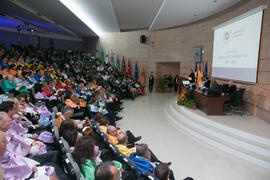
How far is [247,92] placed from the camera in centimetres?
608

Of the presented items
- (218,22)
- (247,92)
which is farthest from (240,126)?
(218,22)

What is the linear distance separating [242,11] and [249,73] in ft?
7.84

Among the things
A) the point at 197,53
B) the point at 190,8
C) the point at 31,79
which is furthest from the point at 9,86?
the point at 197,53

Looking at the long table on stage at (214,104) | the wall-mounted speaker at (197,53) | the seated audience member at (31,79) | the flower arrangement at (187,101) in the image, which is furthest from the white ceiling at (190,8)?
the seated audience member at (31,79)

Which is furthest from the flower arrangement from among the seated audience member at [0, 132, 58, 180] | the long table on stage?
the seated audience member at [0, 132, 58, 180]

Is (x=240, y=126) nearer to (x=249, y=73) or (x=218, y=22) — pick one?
(x=249, y=73)

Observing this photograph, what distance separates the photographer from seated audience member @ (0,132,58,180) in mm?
1670

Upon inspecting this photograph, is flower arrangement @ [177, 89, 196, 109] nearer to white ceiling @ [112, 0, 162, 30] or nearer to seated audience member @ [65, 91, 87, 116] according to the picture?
seated audience member @ [65, 91, 87, 116]

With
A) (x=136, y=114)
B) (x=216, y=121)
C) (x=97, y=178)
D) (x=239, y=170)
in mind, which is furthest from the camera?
(x=136, y=114)

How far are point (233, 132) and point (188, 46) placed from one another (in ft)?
26.1

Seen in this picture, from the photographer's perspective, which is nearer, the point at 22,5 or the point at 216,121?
the point at 216,121

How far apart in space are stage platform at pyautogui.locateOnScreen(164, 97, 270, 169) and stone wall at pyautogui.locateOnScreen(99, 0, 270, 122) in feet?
2.88

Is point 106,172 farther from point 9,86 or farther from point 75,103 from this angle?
point 9,86

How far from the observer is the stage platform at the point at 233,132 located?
11.9ft
